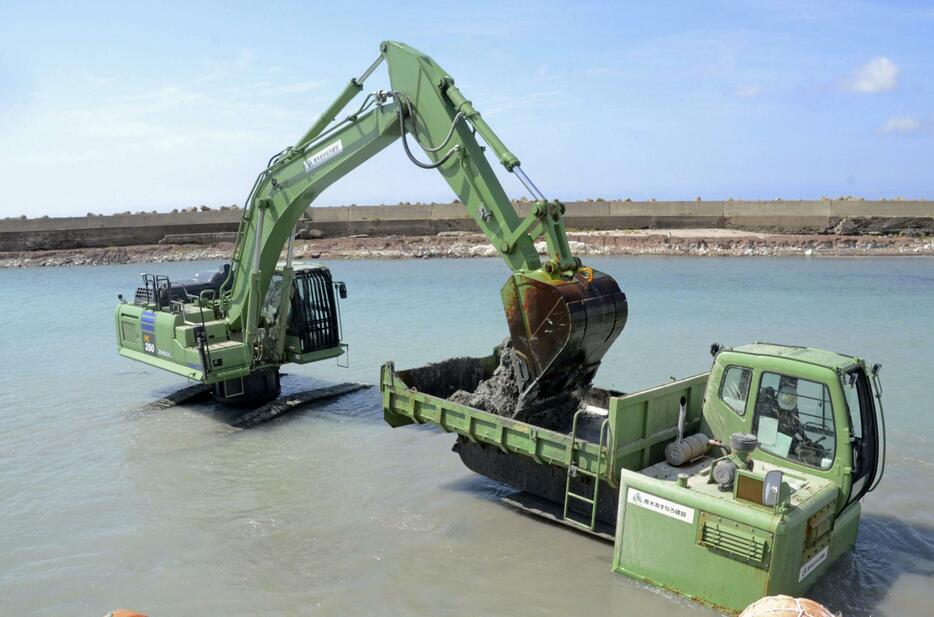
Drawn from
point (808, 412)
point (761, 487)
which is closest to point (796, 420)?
point (808, 412)

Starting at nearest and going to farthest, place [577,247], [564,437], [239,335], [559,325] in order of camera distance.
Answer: [564,437]
[559,325]
[239,335]
[577,247]

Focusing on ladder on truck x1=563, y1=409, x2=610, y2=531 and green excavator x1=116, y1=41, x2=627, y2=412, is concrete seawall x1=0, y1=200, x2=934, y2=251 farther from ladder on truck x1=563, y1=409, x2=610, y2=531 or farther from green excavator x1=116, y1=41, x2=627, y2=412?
ladder on truck x1=563, y1=409, x2=610, y2=531

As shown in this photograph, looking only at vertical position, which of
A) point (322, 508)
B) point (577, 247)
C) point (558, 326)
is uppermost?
point (558, 326)

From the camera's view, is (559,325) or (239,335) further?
(239,335)

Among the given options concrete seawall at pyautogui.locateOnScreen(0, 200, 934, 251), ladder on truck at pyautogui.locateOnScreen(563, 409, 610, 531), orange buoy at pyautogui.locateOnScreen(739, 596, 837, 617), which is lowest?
ladder on truck at pyautogui.locateOnScreen(563, 409, 610, 531)

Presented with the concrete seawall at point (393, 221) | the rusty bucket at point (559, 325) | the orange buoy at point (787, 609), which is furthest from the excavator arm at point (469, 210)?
the concrete seawall at point (393, 221)

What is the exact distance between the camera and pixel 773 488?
4.98 meters

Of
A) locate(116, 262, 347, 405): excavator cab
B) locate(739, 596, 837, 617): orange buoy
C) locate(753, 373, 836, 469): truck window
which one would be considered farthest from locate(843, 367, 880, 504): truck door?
locate(116, 262, 347, 405): excavator cab

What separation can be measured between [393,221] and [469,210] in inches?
1275

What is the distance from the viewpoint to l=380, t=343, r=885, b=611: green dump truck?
202 inches

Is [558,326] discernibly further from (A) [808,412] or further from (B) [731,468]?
(A) [808,412]

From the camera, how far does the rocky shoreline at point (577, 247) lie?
33.3 m

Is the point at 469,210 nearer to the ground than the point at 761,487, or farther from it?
farther from it

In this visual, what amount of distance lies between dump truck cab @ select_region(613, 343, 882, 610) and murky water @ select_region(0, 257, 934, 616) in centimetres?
47
